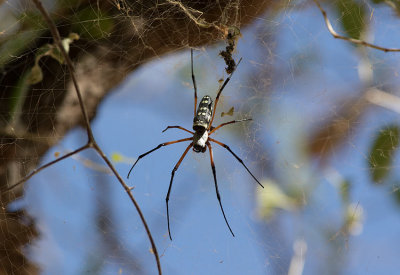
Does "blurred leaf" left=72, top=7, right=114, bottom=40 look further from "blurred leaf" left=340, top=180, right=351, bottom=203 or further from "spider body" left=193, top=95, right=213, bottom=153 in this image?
"blurred leaf" left=340, top=180, right=351, bottom=203

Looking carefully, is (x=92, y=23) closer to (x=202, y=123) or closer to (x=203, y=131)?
(x=202, y=123)

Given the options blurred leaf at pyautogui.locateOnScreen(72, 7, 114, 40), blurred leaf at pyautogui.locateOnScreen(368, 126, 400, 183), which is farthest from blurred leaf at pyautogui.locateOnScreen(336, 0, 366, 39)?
blurred leaf at pyautogui.locateOnScreen(72, 7, 114, 40)

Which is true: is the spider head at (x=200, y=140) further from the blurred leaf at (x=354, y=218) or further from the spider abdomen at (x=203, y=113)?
the blurred leaf at (x=354, y=218)

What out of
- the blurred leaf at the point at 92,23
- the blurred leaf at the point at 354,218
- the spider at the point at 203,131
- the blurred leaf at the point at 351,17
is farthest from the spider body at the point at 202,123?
the blurred leaf at the point at 354,218

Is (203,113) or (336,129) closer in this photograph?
(203,113)

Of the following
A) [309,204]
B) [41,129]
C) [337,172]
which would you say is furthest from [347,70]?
[41,129]

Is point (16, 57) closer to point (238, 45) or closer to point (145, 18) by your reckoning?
point (145, 18)

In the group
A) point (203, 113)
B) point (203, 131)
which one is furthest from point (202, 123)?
point (203, 131)

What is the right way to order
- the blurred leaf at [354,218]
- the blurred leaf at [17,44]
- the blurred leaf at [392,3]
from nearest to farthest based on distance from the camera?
1. the blurred leaf at [17,44]
2. the blurred leaf at [392,3]
3. the blurred leaf at [354,218]
